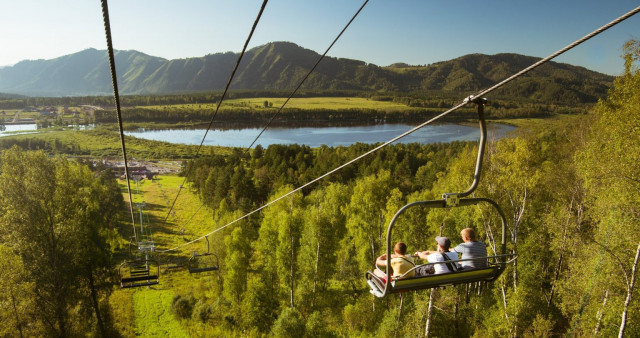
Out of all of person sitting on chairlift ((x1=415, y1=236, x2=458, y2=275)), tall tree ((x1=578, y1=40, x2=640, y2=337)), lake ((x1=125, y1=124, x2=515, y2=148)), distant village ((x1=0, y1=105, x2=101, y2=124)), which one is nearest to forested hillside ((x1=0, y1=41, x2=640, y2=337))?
tall tree ((x1=578, y1=40, x2=640, y2=337))

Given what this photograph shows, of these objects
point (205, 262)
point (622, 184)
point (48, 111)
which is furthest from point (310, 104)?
point (622, 184)

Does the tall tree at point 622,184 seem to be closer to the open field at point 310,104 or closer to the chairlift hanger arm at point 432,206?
the chairlift hanger arm at point 432,206

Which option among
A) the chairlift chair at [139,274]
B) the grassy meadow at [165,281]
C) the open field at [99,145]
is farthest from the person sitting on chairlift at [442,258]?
the open field at [99,145]

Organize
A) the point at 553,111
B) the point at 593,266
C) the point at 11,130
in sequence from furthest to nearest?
the point at 11,130, the point at 553,111, the point at 593,266

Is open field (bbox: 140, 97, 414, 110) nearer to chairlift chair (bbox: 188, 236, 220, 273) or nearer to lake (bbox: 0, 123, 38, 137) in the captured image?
lake (bbox: 0, 123, 38, 137)

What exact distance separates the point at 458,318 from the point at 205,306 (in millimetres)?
23202

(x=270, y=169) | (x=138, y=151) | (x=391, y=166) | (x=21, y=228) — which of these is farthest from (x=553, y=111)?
(x=138, y=151)

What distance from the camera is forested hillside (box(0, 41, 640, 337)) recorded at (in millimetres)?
14891

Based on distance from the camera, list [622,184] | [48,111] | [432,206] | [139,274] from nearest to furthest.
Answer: [432,206] < [622,184] < [139,274] < [48,111]

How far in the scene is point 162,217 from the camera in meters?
64.9

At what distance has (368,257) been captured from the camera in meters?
32.5

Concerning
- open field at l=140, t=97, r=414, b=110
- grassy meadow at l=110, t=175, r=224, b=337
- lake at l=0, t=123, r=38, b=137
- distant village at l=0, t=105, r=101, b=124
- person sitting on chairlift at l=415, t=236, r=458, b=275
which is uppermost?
open field at l=140, t=97, r=414, b=110

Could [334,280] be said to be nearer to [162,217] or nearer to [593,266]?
[593,266]

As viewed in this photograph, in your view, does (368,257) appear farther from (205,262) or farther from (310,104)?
(310,104)
